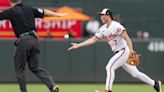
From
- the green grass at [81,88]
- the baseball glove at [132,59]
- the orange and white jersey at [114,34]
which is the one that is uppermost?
the orange and white jersey at [114,34]

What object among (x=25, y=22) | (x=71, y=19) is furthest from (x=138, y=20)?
(x=25, y=22)

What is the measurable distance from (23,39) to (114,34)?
1.78m

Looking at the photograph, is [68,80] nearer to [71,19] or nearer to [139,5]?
[71,19]

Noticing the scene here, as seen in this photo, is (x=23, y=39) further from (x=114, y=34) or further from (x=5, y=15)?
(x=114, y=34)

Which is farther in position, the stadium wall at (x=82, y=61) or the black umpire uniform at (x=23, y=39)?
the stadium wall at (x=82, y=61)

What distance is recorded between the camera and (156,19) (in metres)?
26.2

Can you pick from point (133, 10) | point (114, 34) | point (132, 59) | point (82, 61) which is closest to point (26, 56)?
point (114, 34)

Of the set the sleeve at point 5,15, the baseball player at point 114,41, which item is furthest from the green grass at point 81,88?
the sleeve at point 5,15

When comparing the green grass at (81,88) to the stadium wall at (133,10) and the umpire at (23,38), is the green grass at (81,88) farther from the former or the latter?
the stadium wall at (133,10)

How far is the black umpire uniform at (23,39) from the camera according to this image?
10.7 meters

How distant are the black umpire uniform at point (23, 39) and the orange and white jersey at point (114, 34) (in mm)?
1403

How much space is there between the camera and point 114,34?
1146 centimetres

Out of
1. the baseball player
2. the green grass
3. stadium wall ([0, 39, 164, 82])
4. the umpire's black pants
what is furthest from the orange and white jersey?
stadium wall ([0, 39, 164, 82])

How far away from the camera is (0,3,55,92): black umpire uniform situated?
420 inches
